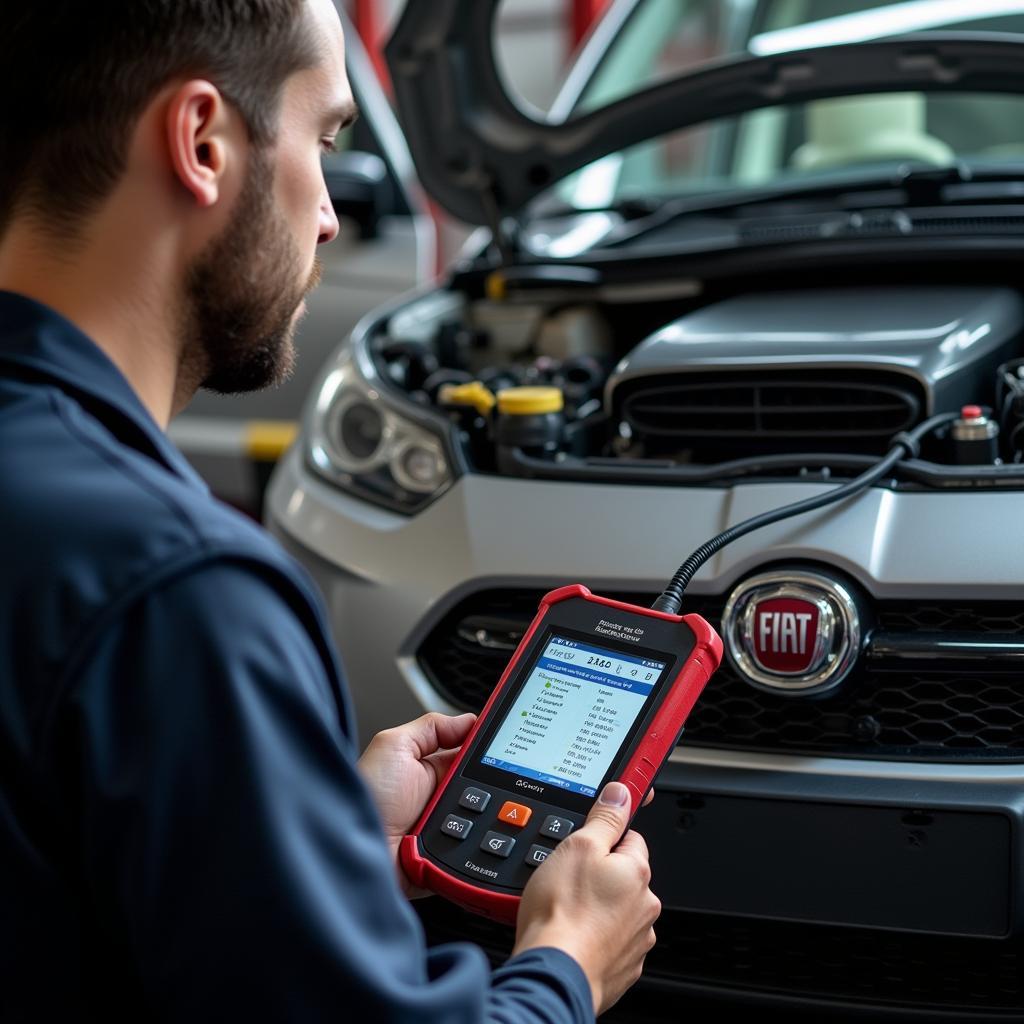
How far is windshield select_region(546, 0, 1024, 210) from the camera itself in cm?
269

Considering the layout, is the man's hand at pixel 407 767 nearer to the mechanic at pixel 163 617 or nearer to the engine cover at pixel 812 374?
the mechanic at pixel 163 617

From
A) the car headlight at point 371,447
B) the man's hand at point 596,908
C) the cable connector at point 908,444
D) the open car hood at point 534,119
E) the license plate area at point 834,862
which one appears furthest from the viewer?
the open car hood at point 534,119

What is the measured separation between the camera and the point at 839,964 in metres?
1.66

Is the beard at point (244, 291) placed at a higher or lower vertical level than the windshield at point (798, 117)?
higher

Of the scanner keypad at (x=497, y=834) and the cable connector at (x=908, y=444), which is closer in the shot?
the scanner keypad at (x=497, y=834)

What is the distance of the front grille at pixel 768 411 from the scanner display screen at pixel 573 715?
24.4 inches

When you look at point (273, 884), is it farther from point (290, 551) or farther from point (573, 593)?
point (290, 551)

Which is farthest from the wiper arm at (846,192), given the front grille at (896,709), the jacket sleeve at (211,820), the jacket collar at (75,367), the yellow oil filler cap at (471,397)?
the jacket sleeve at (211,820)

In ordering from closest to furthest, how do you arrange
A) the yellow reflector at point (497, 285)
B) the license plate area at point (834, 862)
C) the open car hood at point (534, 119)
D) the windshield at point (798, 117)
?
the license plate area at point (834, 862) → the open car hood at point (534, 119) → the yellow reflector at point (497, 285) → the windshield at point (798, 117)

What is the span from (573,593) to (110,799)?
2.37 ft

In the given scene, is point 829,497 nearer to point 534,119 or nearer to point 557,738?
point 557,738

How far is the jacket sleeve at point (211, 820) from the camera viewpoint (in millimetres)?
744

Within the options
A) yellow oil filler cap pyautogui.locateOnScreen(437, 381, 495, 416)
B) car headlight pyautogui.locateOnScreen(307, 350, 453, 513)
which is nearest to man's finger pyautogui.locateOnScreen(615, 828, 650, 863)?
car headlight pyautogui.locateOnScreen(307, 350, 453, 513)

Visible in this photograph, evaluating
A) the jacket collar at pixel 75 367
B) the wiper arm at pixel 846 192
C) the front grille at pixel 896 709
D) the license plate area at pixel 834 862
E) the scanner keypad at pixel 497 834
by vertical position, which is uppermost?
the jacket collar at pixel 75 367
